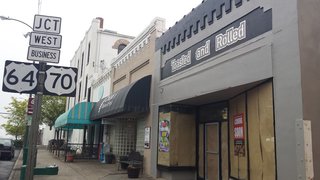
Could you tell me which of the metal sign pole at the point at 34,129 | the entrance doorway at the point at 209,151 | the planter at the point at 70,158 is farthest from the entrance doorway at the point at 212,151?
the planter at the point at 70,158

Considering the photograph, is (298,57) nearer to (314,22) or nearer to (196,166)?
(314,22)

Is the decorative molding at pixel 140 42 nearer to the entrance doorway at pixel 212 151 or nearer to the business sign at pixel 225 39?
the business sign at pixel 225 39

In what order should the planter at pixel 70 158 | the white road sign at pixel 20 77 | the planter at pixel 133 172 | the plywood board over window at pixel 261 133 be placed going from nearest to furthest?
the white road sign at pixel 20 77 → the plywood board over window at pixel 261 133 → the planter at pixel 133 172 → the planter at pixel 70 158

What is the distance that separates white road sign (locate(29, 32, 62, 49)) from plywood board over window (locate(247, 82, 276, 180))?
4688 mm

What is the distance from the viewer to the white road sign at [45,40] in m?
7.04

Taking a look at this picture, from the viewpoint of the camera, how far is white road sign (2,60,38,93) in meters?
6.80

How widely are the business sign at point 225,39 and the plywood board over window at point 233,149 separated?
4.93 ft

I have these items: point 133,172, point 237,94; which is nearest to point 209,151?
point 237,94

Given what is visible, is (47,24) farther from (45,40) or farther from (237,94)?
(237,94)

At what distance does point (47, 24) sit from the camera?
7152 millimetres

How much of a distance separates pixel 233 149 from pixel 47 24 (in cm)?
628

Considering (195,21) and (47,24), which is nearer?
(47,24)

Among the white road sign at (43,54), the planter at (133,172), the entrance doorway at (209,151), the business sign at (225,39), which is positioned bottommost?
the planter at (133,172)

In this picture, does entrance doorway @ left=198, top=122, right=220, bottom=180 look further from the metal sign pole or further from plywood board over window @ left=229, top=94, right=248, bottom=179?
the metal sign pole
